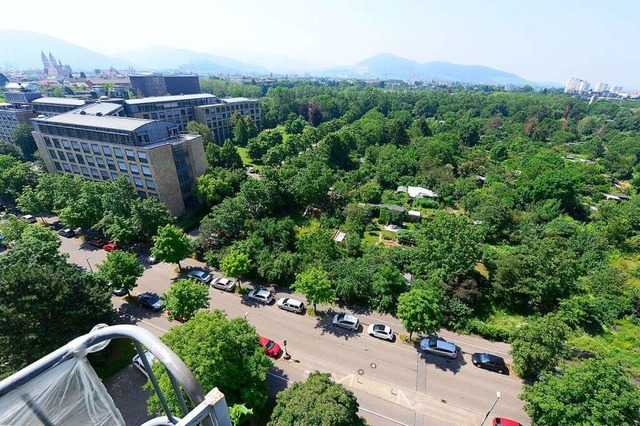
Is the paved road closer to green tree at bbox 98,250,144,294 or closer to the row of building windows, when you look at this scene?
green tree at bbox 98,250,144,294

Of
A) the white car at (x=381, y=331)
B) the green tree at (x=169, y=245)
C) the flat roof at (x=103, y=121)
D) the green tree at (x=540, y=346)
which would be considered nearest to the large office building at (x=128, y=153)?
the flat roof at (x=103, y=121)

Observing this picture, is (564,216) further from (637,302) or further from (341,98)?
(341,98)

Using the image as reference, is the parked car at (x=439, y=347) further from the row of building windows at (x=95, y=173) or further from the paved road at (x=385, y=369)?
the row of building windows at (x=95, y=173)

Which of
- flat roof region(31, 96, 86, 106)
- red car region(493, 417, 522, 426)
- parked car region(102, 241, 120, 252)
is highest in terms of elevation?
flat roof region(31, 96, 86, 106)

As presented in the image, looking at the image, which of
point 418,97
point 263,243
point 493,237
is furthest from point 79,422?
point 418,97

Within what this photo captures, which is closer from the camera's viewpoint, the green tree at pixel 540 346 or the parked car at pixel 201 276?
the green tree at pixel 540 346

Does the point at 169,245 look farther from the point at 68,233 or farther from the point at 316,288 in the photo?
the point at 68,233

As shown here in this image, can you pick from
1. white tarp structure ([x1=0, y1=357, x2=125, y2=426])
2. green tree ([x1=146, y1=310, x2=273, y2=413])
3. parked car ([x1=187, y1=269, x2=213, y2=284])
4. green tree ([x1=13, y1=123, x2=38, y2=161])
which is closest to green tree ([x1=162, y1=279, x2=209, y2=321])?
green tree ([x1=146, y1=310, x2=273, y2=413])

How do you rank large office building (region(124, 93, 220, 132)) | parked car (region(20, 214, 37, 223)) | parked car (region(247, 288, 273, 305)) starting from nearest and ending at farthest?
parked car (region(247, 288, 273, 305)) → parked car (region(20, 214, 37, 223)) → large office building (region(124, 93, 220, 132))
